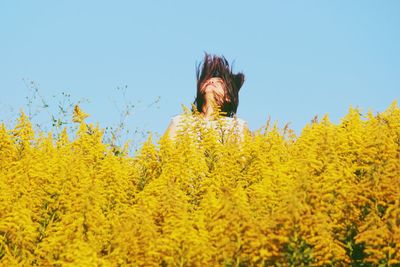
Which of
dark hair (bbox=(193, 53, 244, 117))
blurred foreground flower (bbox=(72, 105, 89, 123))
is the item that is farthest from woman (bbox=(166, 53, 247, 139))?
blurred foreground flower (bbox=(72, 105, 89, 123))

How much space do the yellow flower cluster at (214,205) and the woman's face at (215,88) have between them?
111 inches

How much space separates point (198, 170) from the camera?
24.5 feet

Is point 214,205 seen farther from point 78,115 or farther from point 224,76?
point 224,76

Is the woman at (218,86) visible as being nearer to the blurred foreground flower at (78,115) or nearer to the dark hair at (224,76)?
the dark hair at (224,76)

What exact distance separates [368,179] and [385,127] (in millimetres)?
1519

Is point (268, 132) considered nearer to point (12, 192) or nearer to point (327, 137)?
point (327, 137)

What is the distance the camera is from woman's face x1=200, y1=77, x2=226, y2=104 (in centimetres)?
1105

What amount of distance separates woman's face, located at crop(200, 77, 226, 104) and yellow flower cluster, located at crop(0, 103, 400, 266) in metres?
2.81

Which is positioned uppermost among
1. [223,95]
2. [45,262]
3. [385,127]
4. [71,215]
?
[223,95]

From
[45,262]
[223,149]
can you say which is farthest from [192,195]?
[45,262]

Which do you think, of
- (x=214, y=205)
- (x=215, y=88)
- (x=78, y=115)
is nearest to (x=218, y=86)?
(x=215, y=88)

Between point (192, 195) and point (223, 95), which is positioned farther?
point (223, 95)

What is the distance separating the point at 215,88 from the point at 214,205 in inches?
218

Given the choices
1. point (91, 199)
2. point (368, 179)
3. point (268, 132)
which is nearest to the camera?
point (368, 179)
